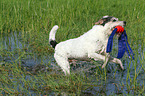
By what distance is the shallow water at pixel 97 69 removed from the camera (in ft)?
11.4

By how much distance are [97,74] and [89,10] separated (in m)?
4.33

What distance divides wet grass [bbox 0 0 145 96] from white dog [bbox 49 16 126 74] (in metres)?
0.24

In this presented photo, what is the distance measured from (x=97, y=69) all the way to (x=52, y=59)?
1.14 meters

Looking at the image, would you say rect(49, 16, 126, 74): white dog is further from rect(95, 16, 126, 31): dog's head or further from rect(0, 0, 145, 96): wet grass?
rect(0, 0, 145, 96): wet grass

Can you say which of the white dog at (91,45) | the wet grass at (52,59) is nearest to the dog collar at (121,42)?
the white dog at (91,45)

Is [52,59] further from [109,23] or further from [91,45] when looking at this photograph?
[109,23]

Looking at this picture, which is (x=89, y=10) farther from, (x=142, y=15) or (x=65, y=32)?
(x=65, y=32)

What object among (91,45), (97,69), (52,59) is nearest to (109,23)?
(91,45)

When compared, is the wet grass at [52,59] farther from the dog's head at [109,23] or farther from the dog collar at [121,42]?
the dog's head at [109,23]

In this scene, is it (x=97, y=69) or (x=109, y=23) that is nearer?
(x=109, y=23)

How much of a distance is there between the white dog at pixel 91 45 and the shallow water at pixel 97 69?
25 cm

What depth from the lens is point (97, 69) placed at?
4.27 m

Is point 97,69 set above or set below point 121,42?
below

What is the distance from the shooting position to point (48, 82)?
360cm
